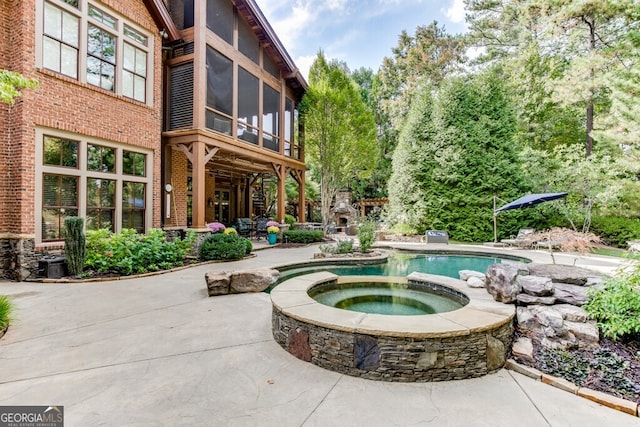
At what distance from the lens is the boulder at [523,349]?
9.54ft

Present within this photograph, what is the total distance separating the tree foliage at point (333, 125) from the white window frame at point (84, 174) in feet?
24.2

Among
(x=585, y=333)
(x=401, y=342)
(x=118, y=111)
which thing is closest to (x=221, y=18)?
(x=118, y=111)

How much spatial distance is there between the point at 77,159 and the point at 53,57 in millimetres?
2158

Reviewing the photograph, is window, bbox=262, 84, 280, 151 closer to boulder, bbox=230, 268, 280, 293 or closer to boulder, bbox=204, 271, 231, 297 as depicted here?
boulder, bbox=230, 268, 280, 293

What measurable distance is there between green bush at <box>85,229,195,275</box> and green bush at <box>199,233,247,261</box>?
2.50ft

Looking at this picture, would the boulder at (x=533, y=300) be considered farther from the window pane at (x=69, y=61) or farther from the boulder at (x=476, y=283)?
the window pane at (x=69, y=61)

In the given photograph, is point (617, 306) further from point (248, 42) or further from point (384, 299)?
point (248, 42)

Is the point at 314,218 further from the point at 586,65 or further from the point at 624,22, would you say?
the point at 624,22

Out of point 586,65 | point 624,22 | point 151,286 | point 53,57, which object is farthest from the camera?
point 624,22

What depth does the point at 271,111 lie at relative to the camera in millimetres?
12820

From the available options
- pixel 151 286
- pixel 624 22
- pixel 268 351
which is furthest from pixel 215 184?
pixel 624 22

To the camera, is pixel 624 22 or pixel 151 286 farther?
pixel 624 22

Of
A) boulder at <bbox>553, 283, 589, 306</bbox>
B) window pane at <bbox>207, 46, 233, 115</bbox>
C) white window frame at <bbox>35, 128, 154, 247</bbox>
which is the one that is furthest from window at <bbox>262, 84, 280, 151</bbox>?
boulder at <bbox>553, 283, 589, 306</bbox>

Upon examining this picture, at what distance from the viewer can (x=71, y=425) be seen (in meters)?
1.94
